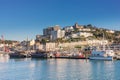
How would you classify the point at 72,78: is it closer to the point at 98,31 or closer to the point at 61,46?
the point at 61,46

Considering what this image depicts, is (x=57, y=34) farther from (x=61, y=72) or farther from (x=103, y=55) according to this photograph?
(x=61, y=72)

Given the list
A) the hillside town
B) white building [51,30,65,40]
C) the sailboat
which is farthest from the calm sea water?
white building [51,30,65,40]

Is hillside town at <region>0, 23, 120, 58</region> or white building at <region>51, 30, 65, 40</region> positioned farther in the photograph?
white building at <region>51, 30, 65, 40</region>

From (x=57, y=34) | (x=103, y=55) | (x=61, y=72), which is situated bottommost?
(x=61, y=72)

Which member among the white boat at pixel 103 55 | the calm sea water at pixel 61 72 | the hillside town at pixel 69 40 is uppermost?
the hillside town at pixel 69 40

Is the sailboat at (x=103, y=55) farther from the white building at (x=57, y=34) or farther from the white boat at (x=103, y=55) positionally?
the white building at (x=57, y=34)

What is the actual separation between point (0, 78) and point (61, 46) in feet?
274

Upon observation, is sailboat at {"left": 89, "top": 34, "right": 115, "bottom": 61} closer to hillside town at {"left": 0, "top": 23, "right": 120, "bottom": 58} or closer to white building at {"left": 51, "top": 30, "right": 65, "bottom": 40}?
hillside town at {"left": 0, "top": 23, "right": 120, "bottom": 58}

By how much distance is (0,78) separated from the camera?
2978 centimetres

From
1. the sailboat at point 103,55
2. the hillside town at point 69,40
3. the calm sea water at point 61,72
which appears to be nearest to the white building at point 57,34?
the hillside town at point 69,40

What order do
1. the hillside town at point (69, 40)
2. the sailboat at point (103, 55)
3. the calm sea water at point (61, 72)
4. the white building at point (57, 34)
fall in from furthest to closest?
the white building at point (57, 34) → the hillside town at point (69, 40) → the sailboat at point (103, 55) → the calm sea water at point (61, 72)

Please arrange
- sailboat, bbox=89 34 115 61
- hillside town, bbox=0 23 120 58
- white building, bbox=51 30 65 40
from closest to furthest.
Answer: sailboat, bbox=89 34 115 61 → hillside town, bbox=0 23 120 58 → white building, bbox=51 30 65 40

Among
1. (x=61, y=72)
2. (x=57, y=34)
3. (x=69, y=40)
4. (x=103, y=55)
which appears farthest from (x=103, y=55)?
(x=57, y=34)

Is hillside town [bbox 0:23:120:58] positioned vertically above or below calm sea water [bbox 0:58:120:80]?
above
